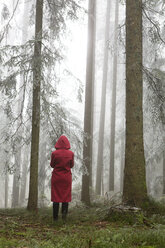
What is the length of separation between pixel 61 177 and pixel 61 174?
0.07 m

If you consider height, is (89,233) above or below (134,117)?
below

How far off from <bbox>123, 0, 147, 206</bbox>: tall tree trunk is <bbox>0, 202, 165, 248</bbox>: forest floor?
2.37 feet

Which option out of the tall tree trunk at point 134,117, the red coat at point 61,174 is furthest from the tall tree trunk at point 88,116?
the red coat at point 61,174

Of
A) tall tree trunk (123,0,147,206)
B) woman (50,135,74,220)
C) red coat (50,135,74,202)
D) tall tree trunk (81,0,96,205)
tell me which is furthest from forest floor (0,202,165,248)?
tall tree trunk (81,0,96,205)

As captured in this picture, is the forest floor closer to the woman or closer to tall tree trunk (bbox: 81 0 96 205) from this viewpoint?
the woman

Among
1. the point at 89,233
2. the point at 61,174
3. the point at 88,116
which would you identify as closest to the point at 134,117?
the point at 61,174

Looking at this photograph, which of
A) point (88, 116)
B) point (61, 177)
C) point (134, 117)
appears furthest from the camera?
point (88, 116)

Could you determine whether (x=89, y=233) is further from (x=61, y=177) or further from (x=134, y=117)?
(x=134, y=117)

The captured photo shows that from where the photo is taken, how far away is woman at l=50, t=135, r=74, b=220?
20.1 feet

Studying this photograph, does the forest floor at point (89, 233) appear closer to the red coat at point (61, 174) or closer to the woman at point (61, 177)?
the woman at point (61, 177)

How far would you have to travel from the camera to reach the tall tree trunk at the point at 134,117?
6227 mm

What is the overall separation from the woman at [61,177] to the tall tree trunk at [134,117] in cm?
136

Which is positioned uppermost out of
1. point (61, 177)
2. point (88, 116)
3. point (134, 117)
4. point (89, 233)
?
point (88, 116)

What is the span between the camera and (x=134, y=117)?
255 inches
